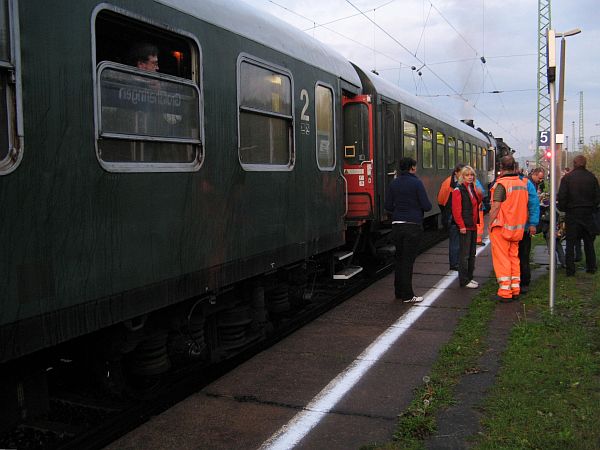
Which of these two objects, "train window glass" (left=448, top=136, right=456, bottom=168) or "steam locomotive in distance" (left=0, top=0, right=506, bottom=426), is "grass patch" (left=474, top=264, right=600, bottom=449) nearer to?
"steam locomotive in distance" (left=0, top=0, right=506, bottom=426)

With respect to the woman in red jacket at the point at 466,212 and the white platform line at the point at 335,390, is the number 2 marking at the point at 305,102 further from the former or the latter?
the woman in red jacket at the point at 466,212

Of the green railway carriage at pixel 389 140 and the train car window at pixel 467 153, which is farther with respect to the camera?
the train car window at pixel 467 153

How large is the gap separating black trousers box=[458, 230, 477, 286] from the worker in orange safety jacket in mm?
815

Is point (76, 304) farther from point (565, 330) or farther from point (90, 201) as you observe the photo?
point (565, 330)

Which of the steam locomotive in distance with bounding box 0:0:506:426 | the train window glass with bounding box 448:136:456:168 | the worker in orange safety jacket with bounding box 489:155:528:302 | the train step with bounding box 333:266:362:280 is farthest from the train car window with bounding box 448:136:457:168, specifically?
the steam locomotive in distance with bounding box 0:0:506:426

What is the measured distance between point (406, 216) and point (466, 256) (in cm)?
148

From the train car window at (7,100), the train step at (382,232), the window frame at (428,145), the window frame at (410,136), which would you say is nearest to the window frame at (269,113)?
the train car window at (7,100)

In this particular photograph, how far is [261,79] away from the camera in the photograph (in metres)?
5.30

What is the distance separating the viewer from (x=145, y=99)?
12.6ft

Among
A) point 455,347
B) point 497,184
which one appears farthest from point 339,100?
point 455,347

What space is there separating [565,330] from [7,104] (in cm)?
535

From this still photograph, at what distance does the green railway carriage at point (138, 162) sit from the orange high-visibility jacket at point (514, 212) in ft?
9.61

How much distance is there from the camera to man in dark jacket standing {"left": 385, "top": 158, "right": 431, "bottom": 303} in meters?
7.65

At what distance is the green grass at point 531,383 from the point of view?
3.68 meters
